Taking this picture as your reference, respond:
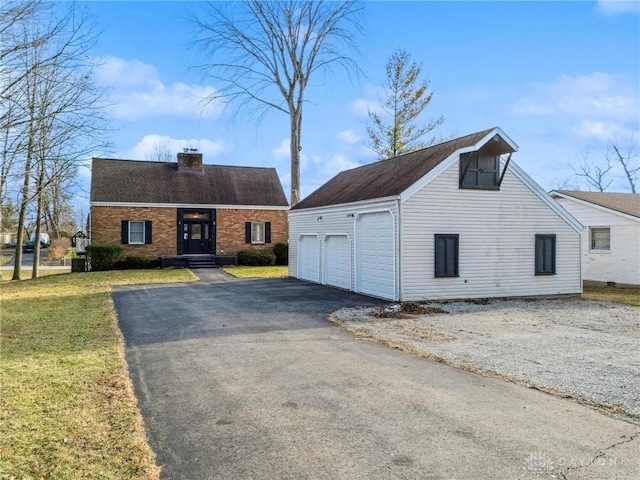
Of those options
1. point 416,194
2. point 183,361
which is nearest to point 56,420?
point 183,361

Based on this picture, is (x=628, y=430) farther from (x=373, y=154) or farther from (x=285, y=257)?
(x=373, y=154)

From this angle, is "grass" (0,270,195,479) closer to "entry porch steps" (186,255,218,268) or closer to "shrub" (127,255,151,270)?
"shrub" (127,255,151,270)

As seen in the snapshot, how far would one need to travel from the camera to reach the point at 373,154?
3125 cm

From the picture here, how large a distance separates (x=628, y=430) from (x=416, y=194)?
32.6 feet

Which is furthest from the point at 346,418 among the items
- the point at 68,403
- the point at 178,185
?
the point at 178,185

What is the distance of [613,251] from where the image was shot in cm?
1983

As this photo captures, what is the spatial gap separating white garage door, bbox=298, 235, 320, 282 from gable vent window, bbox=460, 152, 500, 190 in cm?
687

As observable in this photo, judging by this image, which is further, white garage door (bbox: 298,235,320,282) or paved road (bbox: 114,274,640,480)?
white garage door (bbox: 298,235,320,282)

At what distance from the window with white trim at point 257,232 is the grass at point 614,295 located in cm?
1770

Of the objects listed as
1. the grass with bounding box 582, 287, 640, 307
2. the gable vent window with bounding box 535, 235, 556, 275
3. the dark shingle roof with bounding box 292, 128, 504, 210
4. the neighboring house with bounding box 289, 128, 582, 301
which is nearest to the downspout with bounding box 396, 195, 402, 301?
the neighboring house with bounding box 289, 128, 582, 301

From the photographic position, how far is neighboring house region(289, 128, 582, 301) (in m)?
14.0

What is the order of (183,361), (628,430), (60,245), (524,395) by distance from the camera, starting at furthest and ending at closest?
(60,245), (183,361), (524,395), (628,430)

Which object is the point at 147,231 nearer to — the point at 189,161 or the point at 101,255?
the point at 101,255

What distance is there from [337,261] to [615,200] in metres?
13.5
